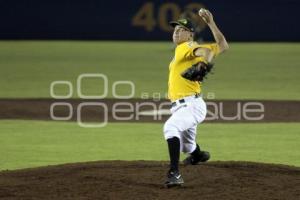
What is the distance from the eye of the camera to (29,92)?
53.8ft

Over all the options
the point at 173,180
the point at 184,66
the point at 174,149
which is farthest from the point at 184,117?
the point at 173,180

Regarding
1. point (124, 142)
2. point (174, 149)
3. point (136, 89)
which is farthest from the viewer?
point (136, 89)

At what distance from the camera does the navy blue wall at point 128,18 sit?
2823cm

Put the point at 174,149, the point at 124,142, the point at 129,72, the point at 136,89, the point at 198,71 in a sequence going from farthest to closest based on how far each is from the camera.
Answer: the point at 129,72 → the point at 136,89 → the point at 124,142 → the point at 174,149 → the point at 198,71

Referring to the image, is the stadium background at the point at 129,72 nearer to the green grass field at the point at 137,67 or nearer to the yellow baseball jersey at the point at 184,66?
the green grass field at the point at 137,67

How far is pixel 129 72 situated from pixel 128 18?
27.9ft

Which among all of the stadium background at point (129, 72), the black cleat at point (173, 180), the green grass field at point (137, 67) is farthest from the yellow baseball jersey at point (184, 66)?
the green grass field at point (137, 67)

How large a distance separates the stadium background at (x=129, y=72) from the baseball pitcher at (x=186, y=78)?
0.91m

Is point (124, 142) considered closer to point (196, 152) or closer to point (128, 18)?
point (196, 152)

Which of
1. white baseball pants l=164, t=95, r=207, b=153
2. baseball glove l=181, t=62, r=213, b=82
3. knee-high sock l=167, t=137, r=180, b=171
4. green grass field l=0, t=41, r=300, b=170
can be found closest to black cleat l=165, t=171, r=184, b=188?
knee-high sock l=167, t=137, r=180, b=171

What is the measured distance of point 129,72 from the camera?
67.1ft

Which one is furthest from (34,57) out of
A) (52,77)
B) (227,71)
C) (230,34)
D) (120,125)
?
(120,125)

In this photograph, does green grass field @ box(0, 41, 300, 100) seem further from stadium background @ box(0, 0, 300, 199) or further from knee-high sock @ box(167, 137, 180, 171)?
knee-high sock @ box(167, 137, 180, 171)

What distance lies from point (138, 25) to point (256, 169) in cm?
2134
